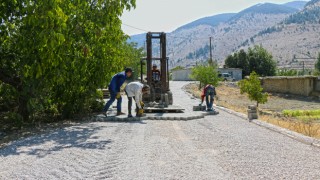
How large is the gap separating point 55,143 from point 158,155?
2.76m

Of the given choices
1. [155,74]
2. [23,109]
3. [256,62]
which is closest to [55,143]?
[23,109]

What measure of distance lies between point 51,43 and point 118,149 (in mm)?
3029

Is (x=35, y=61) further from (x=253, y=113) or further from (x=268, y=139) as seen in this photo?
(x=253, y=113)

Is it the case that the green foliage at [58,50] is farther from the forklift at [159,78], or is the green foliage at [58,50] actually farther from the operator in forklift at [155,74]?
the operator in forklift at [155,74]

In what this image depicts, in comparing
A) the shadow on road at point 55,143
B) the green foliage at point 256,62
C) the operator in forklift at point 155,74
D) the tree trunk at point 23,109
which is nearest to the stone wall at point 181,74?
the green foliage at point 256,62

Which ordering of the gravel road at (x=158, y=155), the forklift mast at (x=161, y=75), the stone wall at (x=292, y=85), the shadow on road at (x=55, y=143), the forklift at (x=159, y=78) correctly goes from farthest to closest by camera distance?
1. the stone wall at (x=292, y=85)
2. the forklift mast at (x=161, y=75)
3. the forklift at (x=159, y=78)
4. the shadow on road at (x=55, y=143)
5. the gravel road at (x=158, y=155)

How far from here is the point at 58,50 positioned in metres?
10.6

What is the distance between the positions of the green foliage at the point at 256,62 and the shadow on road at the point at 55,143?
192 feet

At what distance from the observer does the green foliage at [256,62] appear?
6544cm

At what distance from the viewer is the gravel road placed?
19.6ft

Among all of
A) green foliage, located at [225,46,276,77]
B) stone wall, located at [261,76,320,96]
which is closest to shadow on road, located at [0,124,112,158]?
stone wall, located at [261,76,320,96]

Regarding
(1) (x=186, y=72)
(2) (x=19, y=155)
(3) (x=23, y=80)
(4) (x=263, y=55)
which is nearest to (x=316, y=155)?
(2) (x=19, y=155)

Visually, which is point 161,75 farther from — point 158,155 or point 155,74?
point 158,155

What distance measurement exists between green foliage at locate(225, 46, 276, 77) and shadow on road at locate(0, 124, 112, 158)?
2307 inches
